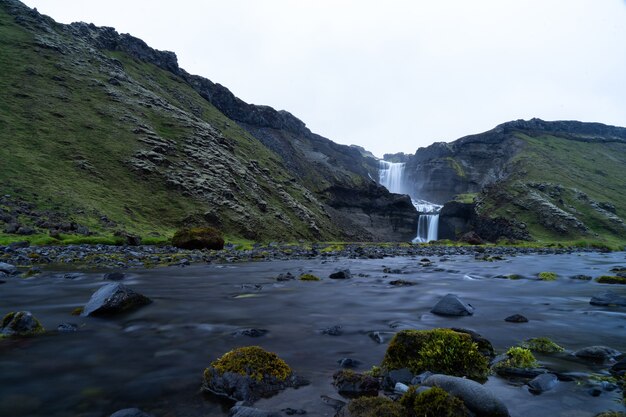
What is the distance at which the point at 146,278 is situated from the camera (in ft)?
61.3

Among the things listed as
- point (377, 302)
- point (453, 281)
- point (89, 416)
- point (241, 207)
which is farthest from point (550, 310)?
point (241, 207)

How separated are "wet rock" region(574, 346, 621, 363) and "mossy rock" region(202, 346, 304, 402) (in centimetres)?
547

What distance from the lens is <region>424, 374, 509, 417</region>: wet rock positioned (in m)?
4.32

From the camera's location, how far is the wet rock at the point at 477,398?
4316mm

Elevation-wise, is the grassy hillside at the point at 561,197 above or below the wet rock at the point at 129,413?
above

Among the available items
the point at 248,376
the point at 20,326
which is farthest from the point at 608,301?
the point at 20,326

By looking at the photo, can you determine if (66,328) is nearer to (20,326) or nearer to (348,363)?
(20,326)

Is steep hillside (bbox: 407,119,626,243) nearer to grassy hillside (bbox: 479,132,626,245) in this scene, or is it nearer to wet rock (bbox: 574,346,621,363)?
grassy hillside (bbox: 479,132,626,245)

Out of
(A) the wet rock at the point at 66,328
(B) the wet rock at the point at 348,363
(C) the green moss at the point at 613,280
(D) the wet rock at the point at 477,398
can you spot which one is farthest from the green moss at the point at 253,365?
(C) the green moss at the point at 613,280

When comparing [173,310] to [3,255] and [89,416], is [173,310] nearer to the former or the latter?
[89,416]

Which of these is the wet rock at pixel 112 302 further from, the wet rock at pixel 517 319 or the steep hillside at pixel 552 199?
the steep hillside at pixel 552 199

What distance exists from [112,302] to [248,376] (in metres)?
7.05

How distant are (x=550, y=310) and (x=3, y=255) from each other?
28.9 m

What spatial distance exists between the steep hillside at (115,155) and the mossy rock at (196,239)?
565 cm
